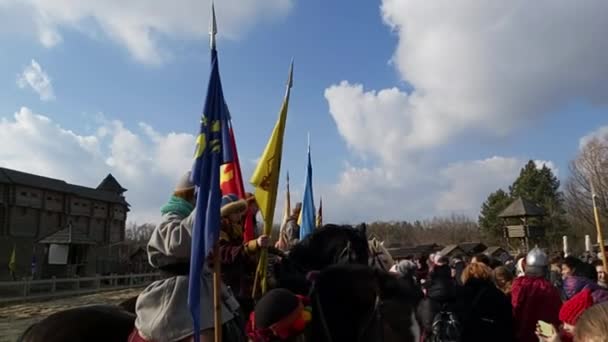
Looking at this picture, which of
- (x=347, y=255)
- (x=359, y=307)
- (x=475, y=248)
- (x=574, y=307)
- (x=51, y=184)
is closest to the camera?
(x=359, y=307)

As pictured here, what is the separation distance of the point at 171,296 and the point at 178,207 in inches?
27.3

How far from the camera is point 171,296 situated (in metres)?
3.18

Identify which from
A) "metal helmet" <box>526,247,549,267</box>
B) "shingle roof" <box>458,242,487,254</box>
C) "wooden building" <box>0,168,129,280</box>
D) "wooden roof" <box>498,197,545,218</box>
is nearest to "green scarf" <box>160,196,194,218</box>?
"metal helmet" <box>526,247,549,267</box>

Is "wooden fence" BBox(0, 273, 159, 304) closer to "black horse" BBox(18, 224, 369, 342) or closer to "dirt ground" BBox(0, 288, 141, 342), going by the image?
"dirt ground" BBox(0, 288, 141, 342)

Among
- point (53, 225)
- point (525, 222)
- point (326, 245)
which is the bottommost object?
point (326, 245)

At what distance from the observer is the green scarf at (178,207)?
3553 mm

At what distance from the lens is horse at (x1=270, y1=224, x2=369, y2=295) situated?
4227mm

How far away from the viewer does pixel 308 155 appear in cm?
921

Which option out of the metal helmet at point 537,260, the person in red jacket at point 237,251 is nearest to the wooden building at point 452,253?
the metal helmet at point 537,260

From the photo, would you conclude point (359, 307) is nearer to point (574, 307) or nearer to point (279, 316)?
point (279, 316)

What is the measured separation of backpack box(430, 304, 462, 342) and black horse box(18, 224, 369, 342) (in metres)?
1.97

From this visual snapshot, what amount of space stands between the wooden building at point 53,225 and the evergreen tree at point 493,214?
4016 cm

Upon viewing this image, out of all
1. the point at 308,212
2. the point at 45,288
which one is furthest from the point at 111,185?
the point at 308,212

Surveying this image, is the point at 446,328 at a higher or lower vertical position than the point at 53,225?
lower
